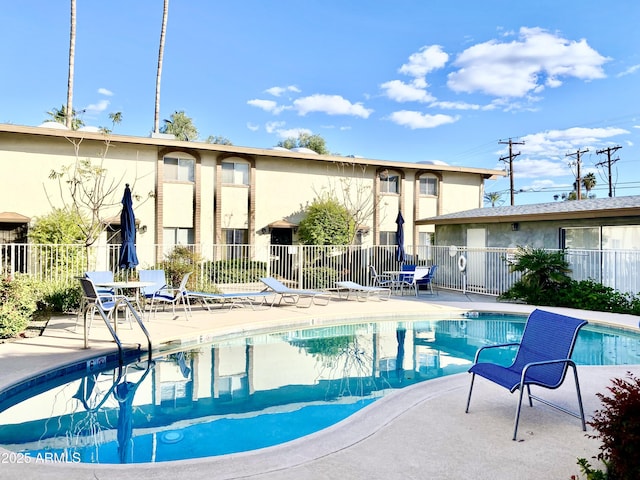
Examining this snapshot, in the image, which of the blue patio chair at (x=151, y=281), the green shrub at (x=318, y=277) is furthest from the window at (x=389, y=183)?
the blue patio chair at (x=151, y=281)

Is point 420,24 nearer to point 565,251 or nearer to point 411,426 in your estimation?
point 565,251

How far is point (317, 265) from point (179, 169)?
729cm

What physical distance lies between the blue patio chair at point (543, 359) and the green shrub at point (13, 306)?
717cm

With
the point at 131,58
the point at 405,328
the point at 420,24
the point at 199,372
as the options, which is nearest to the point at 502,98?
the point at 420,24

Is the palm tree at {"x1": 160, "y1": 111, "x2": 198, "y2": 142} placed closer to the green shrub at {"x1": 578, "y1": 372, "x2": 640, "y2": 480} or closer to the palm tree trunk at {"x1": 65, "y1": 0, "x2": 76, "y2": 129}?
the palm tree trunk at {"x1": 65, "y1": 0, "x2": 76, "y2": 129}

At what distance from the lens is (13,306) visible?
779 centimetres

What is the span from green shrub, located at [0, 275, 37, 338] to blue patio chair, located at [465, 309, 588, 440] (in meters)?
7.17

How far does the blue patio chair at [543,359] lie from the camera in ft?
13.6

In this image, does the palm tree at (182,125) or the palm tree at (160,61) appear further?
the palm tree at (182,125)

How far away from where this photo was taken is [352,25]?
21.7 m

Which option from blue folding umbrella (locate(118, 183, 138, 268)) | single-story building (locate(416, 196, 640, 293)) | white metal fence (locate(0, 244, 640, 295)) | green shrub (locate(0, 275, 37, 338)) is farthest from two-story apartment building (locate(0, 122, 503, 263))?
green shrub (locate(0, 275, 37, 338))

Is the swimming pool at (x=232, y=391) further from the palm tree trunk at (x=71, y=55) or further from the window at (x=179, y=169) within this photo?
the palm tree trunk at (x=71, y=55)

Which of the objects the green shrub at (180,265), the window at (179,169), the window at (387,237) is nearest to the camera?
the green shrub at (180,265)

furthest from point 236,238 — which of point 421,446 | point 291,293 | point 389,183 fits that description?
point 421,446
